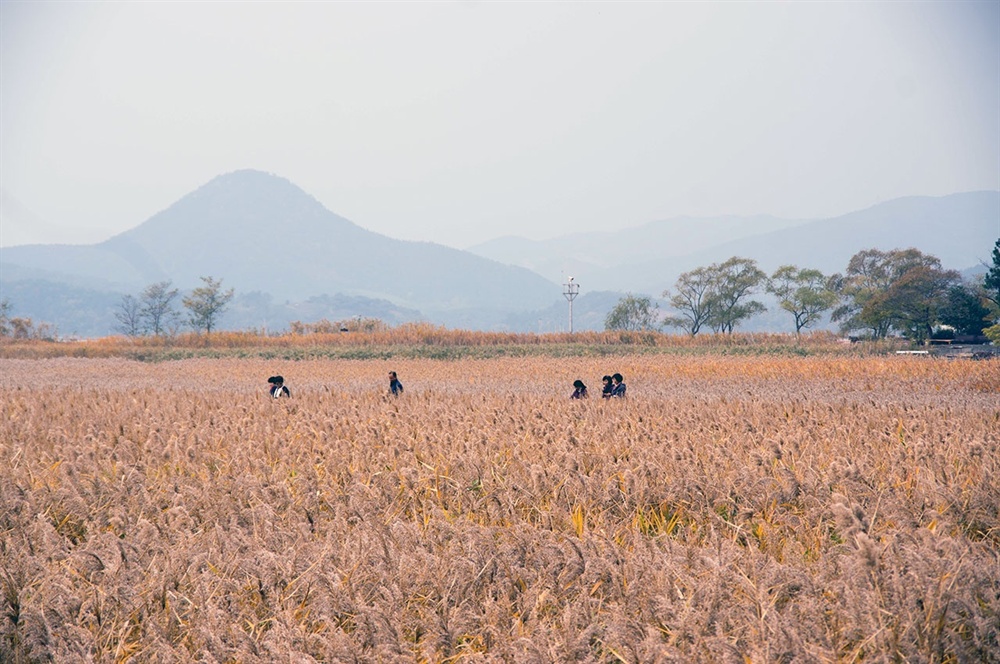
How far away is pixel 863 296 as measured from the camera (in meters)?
102

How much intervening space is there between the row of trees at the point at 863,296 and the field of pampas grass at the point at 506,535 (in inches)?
2097

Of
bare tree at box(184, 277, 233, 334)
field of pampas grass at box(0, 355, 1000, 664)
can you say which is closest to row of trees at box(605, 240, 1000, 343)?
field of pampas grass at box(0, 355, 1000, 664)

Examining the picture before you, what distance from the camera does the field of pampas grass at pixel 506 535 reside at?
4477 mm

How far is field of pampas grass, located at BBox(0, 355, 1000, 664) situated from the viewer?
448cm

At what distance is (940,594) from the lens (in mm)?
4625

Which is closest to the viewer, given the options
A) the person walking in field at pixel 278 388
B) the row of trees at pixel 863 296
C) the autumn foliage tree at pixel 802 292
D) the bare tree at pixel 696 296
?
the person walking in field at pixel 278 388

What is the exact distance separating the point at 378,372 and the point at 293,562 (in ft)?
112

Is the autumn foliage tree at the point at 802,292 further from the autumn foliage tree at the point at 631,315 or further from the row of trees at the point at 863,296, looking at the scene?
the autumn foliage tree at the point at 631,315

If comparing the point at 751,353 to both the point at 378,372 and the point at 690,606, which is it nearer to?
the point at 378,372

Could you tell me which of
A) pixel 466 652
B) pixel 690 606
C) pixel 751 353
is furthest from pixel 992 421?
pixel 751 353

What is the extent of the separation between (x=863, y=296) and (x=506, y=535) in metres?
106

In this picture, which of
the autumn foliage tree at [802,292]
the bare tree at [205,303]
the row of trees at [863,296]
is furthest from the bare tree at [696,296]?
the bare tree at [205,303]

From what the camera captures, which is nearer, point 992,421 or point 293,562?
point 293,562

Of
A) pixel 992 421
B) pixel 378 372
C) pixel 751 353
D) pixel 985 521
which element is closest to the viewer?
pixel 985 521
